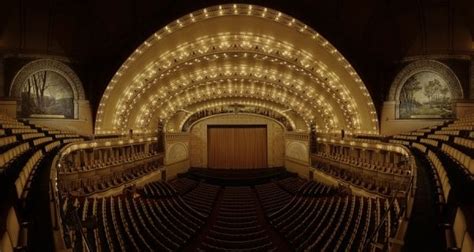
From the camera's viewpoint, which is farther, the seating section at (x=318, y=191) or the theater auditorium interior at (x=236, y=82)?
the seating section at (x=318, y=191)

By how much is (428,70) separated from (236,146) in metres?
18.9

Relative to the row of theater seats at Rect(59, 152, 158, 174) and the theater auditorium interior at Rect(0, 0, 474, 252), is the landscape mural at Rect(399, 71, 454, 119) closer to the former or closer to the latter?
the theater auditorium interior at Rect(0, 0, 474, 252)

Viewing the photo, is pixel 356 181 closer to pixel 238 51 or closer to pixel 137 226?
pixel 238 51

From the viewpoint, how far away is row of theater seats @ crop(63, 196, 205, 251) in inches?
339

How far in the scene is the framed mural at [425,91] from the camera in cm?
1761

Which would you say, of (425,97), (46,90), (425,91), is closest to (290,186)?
(425,97)

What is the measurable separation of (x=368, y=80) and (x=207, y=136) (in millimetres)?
17986

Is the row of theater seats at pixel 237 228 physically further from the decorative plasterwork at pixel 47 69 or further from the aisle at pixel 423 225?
the decorative plasterwork at pixel 47 69

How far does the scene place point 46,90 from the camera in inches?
714

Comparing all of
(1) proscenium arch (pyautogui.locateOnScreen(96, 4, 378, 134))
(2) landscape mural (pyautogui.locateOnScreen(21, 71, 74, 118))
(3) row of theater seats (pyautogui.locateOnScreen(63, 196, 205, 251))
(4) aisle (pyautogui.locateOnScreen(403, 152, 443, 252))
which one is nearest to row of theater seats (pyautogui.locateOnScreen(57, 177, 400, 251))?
(3) row of theater seats (pyautogui.locateOnScreen(63, 196, 205, 251))

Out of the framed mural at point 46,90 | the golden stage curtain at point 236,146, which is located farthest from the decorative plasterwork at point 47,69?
the golden stage curtain at point 236,146

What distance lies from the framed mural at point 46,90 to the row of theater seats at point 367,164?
51.6 ft

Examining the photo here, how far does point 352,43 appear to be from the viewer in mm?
17172

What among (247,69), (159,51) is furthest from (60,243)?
(247,69)
